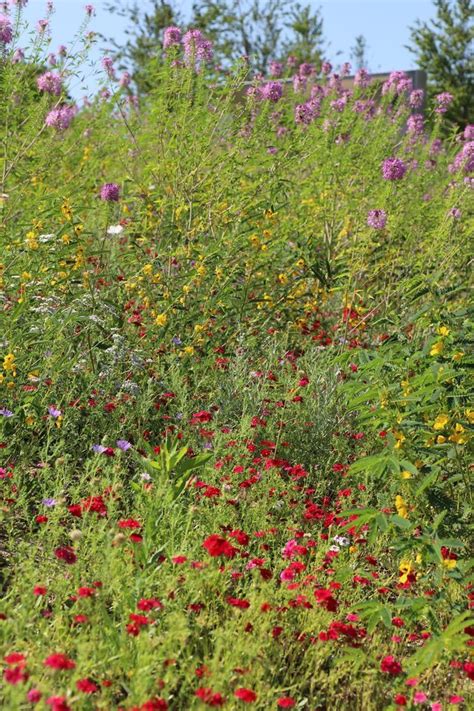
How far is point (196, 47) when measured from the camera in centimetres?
541

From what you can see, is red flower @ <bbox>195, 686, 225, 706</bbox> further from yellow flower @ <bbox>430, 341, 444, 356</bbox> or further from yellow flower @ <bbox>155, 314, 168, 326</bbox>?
yellow flower @ <bbox>155, 314, 168, 326</bbox>

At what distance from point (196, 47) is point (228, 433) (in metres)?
2.81

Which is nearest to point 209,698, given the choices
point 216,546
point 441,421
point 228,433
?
point 216,546

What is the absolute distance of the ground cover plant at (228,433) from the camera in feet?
8.14

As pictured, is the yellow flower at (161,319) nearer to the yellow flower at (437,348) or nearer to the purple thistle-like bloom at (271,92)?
the yellow flower at (437,348)

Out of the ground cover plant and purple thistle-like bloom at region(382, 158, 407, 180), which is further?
purple thistle-like bloom at region(382, 158, 407, 180)

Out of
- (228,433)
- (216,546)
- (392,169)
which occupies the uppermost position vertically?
(392,169)

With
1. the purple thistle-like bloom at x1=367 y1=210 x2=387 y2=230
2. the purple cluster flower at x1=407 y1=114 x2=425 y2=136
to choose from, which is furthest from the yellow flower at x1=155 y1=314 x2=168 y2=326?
the purple cluster flower at x1=407 y1=114 x2=425 y2=136

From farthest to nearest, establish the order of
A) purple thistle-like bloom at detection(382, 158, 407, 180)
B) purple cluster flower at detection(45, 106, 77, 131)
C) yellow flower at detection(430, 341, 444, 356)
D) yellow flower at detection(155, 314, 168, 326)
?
purple cluster flower at detection(45, 106, 77, 131) → purple thistle-like bloom at detection(382, 158, 407, 180) → yellow flower at detection(155, 314, 168, 326) → yellow flower at detection(430, 341, 444, 356)

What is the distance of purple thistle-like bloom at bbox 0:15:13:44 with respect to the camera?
506 centimetres

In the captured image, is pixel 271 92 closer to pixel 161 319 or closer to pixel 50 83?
pixel 50 83

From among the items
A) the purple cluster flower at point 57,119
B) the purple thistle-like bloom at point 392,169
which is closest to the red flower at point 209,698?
the purple thistle-like bloom at point 392,169

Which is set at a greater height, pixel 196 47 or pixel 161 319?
pixel 196 47

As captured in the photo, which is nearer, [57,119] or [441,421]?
[441,421]
